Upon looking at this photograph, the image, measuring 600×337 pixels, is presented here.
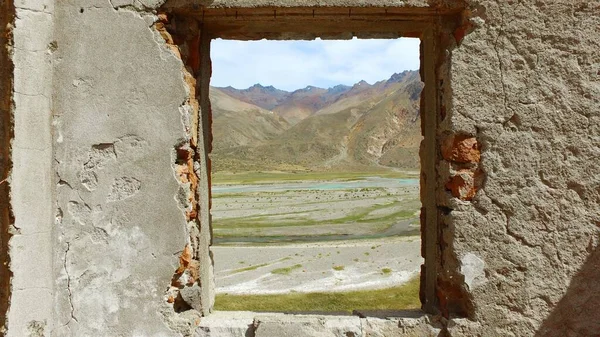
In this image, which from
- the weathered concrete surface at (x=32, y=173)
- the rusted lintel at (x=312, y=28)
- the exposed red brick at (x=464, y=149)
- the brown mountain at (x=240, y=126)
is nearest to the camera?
the weathered concrete surface at (x=32, y=173)

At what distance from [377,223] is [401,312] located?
1546 cm

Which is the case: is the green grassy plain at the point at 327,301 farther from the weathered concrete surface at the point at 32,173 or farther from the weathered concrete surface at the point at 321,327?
the weathered concrete surface at the point at 32,173

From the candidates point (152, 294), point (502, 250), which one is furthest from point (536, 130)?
point (152, 294)

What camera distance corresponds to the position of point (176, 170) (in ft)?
8.90

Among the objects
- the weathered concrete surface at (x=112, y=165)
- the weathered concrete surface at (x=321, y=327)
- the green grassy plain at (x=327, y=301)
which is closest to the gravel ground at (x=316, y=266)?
the green grassy plain at (x=327, y=301)

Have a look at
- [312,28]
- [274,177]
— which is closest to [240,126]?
[274,177]

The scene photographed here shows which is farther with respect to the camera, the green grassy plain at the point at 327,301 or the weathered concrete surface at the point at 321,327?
the green grassy plain at the point at 327,301

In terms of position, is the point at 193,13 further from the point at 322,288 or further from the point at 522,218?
the point at 322,288

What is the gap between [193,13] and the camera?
9.14 ft

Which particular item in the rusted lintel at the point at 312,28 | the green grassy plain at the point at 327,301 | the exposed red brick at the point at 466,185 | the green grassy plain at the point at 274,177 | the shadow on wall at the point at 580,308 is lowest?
the green grassy plain at the point at 274,177

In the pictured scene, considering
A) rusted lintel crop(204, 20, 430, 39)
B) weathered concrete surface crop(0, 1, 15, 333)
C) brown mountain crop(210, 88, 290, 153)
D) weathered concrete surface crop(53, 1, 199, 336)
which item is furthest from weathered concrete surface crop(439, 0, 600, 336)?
brown mountain crop(210, 88, 290, 153)

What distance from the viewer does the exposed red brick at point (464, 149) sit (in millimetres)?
2664

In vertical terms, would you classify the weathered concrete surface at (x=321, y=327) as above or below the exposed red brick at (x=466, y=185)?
below

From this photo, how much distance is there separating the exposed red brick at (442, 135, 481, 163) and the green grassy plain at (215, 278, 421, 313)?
5.24 m
